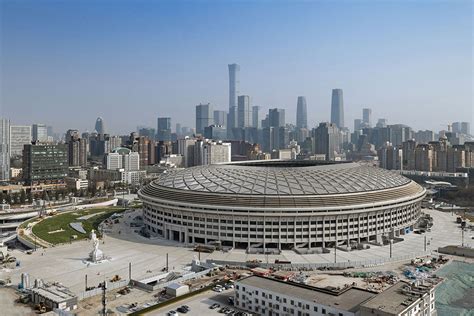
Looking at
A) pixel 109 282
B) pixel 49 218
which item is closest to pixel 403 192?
pixel 109 282

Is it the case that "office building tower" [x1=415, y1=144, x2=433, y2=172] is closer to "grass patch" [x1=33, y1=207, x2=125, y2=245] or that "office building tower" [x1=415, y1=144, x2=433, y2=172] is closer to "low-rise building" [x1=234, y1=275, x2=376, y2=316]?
"grass patch" [x1=33, y1=207, x2=125, y2=245]

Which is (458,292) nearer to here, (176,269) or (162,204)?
(176,269)

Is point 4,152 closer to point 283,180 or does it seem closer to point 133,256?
point 133,256

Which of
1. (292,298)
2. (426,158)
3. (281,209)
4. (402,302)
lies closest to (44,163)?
(281,209)

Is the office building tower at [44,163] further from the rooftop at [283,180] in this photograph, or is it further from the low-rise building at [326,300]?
the low-rise building at [326,300]

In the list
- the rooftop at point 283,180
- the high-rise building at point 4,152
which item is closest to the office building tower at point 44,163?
the high-rise building at point 4,152

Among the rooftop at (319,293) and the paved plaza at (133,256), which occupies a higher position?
the rooftop at (319,293)
